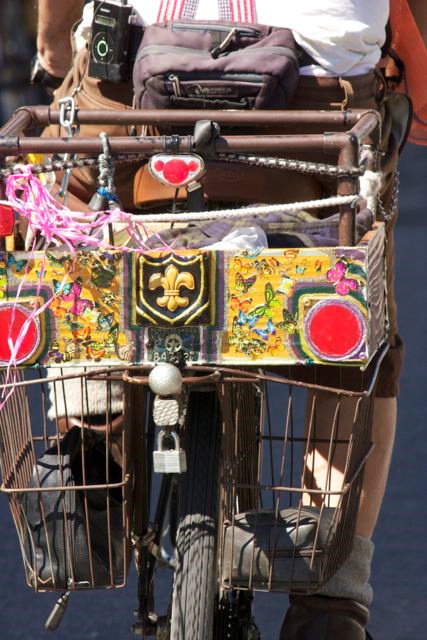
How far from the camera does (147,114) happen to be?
8.56ft

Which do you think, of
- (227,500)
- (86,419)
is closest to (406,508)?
(86,419)

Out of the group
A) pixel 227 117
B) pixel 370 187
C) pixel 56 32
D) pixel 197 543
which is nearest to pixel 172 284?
pixel 227 117

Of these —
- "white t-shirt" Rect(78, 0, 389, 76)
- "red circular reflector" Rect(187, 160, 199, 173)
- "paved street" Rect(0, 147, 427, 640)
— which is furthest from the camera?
"paved street" Rect(0, 147, 427, 640)

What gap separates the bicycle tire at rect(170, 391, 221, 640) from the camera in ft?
8.21

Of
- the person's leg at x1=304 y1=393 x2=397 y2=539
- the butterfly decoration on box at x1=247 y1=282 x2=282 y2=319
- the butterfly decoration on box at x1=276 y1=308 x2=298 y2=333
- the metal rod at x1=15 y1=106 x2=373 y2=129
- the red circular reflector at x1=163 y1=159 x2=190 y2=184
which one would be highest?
the metal rod at x1=15 y1=106 x2=373 y2=129

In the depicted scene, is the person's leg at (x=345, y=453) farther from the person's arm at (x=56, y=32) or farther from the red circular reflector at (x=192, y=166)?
the person's arm at (x=56, y=32)

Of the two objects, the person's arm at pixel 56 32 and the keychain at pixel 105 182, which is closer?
the keychain at pixel 105 182

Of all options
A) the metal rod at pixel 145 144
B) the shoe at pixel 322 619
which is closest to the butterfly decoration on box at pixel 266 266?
the metal rod at pixel 145 144

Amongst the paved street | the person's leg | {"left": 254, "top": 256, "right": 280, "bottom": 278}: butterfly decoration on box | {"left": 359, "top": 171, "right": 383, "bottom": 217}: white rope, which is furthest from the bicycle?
the paved street

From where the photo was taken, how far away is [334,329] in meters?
2.43

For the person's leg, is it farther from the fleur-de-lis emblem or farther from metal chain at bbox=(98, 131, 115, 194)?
metal chain at bbox=(98, 131, 115, 194)

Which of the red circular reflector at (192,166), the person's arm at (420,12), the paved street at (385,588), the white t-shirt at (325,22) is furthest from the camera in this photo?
the paved street at (385,588)

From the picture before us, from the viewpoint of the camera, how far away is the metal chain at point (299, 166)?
2.44 meters

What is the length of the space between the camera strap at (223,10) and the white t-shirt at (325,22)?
1 cm
